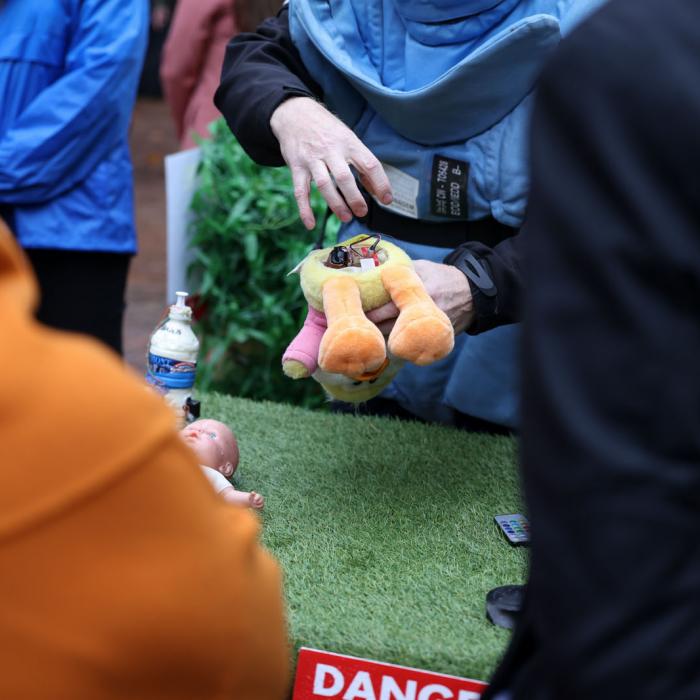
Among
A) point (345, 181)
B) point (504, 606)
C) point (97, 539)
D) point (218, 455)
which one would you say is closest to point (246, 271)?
point (218, 455)

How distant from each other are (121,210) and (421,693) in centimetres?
182

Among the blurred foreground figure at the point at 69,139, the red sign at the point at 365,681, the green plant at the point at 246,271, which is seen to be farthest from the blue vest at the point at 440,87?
the green plant at the point at 246,271

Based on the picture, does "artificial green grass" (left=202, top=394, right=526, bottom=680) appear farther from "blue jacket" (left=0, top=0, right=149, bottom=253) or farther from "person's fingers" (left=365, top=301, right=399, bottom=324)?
"blue jacket" (left=0, top=0, right=149, bottom=253)

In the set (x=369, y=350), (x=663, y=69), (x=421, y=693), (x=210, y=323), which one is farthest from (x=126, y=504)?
(x=210, y=323)

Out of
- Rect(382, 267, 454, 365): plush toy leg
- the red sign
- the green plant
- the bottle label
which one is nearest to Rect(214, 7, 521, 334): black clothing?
Rect(382, 267, 454, 365): plush toy leg

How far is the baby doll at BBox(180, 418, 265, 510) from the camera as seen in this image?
165cm

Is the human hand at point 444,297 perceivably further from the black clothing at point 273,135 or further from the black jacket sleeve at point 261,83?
the black jacket sleeve at point 261,83

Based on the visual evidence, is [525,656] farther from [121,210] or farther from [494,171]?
[121,210]

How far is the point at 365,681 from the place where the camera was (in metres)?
1.26

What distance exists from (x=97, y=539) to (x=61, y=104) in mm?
2108

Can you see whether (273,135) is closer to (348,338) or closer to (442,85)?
(442,85)

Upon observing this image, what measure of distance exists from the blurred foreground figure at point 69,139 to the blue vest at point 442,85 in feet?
2.94

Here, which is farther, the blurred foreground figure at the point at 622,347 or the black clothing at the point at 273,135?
the black clothing at the point at 273,135

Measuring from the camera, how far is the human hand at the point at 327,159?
1.63 m
